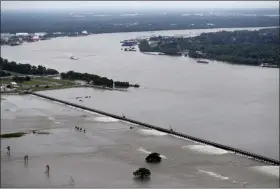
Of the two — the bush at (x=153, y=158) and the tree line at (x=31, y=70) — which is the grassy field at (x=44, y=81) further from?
the bush at (x=153, y=158)

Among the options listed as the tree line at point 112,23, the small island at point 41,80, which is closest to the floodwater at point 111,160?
Answer: the small island at point 41,80

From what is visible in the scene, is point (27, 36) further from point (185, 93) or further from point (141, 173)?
point (141, 173)

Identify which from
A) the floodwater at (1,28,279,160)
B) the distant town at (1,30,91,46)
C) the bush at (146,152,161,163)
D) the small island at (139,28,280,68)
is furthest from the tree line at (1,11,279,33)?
the bush at (146,152,161,163)

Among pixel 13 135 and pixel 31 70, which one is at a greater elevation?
pixel 31 70

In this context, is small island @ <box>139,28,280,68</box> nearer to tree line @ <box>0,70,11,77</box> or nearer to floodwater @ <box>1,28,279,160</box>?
floodwater @ <box>1,28,279,160</box>

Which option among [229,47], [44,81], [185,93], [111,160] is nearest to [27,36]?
[229,47]

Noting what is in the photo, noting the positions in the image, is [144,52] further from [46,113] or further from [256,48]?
[46,113]
